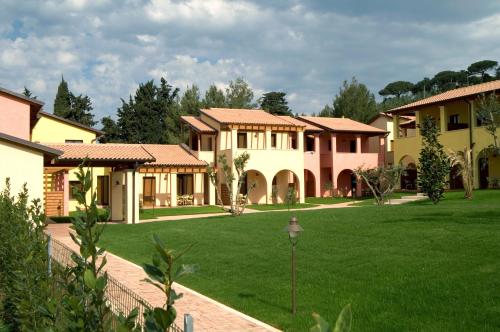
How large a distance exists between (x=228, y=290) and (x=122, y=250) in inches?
268

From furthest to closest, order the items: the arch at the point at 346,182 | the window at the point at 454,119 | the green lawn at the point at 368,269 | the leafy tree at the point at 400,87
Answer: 1. the leafy tree at the point at 400,87
2. the arch at the point at 346,182
3. the window at the point at 454,119
4. the green lawn at the point at 368,269

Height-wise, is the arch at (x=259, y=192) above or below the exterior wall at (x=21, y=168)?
below

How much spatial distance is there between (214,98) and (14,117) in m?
34.1

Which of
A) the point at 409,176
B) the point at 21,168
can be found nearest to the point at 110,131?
the point at 409,176

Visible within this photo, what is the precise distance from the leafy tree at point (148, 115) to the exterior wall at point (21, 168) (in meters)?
37.1

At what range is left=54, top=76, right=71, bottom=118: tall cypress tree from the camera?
5741 cm

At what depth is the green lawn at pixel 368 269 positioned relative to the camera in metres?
7.59

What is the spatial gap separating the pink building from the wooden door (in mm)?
11180

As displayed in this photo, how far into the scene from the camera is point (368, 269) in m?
10.1

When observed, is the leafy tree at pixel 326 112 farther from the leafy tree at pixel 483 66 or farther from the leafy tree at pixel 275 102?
the leafy tree at pixel 483 66

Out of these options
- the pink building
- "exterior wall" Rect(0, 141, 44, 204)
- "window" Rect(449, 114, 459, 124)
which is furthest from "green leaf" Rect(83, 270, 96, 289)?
the pink building

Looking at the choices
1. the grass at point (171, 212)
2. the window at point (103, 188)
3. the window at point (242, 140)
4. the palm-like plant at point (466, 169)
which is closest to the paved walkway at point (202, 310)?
the grass at point (171, 212)

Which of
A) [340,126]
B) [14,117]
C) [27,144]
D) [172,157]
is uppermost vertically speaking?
[340,126]

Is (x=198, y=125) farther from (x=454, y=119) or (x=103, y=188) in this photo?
(x=454, y=119)
